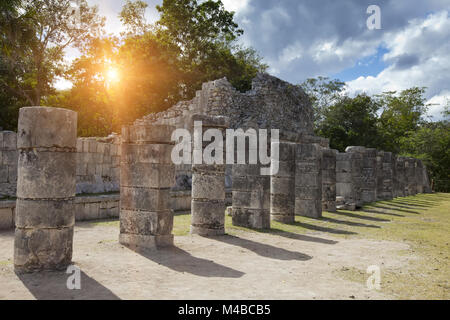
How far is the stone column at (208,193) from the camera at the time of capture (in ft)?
29.9

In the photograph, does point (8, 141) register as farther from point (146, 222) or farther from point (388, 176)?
point (388, 176)

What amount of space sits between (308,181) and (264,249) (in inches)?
242

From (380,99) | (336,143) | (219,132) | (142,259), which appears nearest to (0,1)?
(219,132)

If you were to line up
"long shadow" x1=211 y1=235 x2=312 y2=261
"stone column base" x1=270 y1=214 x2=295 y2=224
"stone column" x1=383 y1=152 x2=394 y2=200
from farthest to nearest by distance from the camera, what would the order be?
"stone column" x1=383 y1=152 x2=394 y2=200 → "stone column base" x1=270 y1=214 x2=295 y2=224 → "long shadow" x1=211 y1=235 x2=312 y2=261

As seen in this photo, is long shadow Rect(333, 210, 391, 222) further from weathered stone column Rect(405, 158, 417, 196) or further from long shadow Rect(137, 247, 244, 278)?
weathered stone column Rect(405, 158, 417, 196)

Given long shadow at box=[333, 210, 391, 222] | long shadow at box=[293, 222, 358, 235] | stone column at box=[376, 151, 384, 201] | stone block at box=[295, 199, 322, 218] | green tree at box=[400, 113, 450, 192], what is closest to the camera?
long shadow at box=[293, 222, 358, 235]

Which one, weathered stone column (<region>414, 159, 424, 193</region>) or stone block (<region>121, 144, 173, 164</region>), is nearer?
stone block (<region>121, 144, 173, 164</region>)

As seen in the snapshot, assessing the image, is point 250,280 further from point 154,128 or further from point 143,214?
point 154,128

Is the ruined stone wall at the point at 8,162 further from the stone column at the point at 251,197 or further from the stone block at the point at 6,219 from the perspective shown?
the stone column at the point at 251,197

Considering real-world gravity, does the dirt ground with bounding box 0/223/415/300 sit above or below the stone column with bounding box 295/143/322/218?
below

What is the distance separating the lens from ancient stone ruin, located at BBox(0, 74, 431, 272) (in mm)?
5660

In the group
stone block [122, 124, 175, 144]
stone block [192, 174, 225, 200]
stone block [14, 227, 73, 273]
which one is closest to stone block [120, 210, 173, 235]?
stone block [122, 124, 175, 144]

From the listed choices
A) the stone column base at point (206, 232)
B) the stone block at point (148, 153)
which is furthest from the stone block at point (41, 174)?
the stone column base at point (206, 232)

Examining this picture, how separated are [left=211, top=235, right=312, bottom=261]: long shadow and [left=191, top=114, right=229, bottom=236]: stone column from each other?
0.44 m
